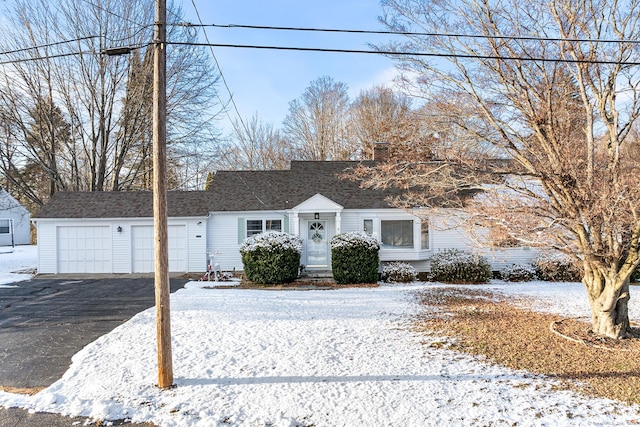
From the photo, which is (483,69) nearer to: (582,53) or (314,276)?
(582,53)

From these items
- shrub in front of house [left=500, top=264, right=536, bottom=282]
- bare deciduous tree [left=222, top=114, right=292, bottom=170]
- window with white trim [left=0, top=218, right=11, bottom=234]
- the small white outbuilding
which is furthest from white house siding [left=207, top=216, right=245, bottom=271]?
window with white trim [left=0, top=218, right=11, bottom=234]

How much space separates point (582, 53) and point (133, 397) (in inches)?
350

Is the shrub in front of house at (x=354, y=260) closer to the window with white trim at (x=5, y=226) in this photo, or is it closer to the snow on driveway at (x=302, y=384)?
the snow on driveway at (x=302, y=384)

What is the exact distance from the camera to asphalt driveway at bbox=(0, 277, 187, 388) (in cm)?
564

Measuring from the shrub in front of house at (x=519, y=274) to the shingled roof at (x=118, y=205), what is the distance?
1154 centimetres

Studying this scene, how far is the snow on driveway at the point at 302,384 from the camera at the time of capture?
4.22 m

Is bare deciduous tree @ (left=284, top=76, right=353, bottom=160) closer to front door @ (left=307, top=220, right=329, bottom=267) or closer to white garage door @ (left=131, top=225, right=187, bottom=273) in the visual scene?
front door @ (left=307, top=220, right=329, bottom=267)

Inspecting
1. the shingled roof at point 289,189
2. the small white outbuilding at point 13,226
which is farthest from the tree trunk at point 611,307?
the small white outbuilding at point 13,226

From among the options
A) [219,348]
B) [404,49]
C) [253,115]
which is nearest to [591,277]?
[404,49]

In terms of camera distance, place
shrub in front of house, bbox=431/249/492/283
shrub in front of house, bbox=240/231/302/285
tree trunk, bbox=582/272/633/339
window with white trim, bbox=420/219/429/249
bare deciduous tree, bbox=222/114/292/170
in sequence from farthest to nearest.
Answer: bare deciduous tree, bbox=222/114/292/170 < window with white trim, bbox=420/219/429/249 < shrub in front of house, bbox=431/249/492/283 < shrub in front of house, bbox=240/231/302/285 < tree trunk, bbox=582/272/633/339

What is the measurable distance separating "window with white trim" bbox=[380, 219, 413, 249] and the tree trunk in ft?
25.8

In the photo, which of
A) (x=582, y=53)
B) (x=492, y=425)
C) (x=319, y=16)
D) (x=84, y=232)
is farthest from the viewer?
(x=84, y=232)

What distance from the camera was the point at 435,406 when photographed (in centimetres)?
440

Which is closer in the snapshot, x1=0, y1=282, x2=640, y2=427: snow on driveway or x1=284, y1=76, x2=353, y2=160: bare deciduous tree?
x1=0, y1=282, x2=640, y2=427: snow on driveway
